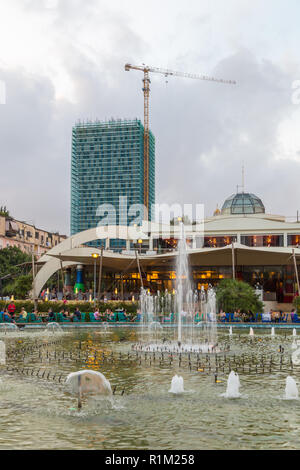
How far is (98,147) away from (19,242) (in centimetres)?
7342

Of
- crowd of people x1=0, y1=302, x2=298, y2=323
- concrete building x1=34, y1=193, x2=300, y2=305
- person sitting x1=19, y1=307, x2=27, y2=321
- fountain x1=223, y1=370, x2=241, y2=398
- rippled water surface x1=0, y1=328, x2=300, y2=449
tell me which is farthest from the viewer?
concrete building x1=34, y1=193, x2=300, y2=305

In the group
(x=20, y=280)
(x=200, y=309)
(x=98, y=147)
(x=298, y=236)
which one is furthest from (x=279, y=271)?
(x=98, y=147)

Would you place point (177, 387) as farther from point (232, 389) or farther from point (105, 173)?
point (105, 173)

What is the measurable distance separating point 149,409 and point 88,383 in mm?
1161

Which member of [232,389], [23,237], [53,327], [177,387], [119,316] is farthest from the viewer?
[23,237]

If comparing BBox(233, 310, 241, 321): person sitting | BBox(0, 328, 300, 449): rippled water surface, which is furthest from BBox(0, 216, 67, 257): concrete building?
BBox(0, 328, 300, 449): rippled water surface

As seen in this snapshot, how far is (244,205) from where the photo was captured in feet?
193

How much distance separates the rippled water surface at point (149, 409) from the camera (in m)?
7.08

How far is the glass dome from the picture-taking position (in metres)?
58.8

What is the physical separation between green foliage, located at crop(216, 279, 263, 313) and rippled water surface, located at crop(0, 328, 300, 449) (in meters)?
18.1

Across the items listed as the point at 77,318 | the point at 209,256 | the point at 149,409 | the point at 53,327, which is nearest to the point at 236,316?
the point at 77,318

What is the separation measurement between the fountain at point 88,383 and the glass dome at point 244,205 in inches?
2017

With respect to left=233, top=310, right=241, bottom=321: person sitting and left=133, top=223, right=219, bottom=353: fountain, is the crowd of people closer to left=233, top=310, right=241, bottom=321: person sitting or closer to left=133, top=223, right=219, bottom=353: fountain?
left=233, top=310, right=241, bottom=321: person sitting

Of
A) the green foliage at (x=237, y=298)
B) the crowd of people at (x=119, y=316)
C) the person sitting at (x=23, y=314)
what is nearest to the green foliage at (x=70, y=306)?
the crowd of people at (x=119, y=316)
